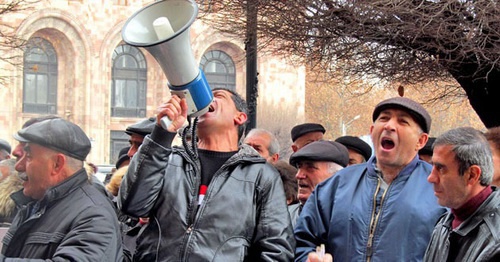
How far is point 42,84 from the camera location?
42.3 metres

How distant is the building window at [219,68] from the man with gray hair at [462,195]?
130 ft

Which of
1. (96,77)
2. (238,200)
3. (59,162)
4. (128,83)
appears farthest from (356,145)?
(128,83)

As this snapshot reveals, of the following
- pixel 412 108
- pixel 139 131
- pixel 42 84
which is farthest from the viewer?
pixel 42 84

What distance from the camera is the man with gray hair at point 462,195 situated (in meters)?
3.55

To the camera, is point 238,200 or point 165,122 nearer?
point 165,122

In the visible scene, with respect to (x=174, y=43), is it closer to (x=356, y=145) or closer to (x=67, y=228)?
(x=67, y=228)

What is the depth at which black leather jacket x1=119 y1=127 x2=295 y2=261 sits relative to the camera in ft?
12.5

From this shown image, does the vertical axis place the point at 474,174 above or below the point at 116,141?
above

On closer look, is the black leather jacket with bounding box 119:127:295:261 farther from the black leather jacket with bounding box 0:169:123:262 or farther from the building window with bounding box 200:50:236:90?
the building window with bounding box 200:50:236:90

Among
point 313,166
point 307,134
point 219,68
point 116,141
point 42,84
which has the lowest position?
point 116,141

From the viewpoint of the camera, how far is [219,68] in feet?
143

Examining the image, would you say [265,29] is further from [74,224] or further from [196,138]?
[74,224]

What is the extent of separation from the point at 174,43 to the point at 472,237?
5.12ft

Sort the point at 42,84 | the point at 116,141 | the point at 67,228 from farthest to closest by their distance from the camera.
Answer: the point at 116,141 → the point at 42,84 → the point at 67,228
